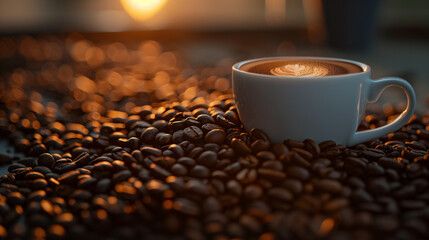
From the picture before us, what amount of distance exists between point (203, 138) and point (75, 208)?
0.38 metres

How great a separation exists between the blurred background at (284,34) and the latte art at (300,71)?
0.98 meters

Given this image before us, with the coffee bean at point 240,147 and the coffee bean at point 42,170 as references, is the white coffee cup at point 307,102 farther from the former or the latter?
the coffee bean at point 42,170

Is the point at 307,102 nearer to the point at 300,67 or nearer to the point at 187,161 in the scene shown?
the point at 300,67

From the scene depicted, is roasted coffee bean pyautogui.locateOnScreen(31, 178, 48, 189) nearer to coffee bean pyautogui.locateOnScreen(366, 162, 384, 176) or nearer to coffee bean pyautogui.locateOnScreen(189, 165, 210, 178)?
coffee bean pyautogui.locateOnScreen(189, 165, 210, 178)

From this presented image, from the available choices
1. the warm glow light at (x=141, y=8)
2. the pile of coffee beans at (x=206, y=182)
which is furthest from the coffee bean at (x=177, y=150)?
the warm glow light at (x=141, y=8)

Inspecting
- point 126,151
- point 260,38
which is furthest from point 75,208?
point 260,38

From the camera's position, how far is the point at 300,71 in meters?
0.98

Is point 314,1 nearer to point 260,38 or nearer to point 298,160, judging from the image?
point 260,38

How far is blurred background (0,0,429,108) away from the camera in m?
2.72

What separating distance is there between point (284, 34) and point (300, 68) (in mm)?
2879

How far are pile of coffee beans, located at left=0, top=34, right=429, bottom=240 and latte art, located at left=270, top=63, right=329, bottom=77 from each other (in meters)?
0.18

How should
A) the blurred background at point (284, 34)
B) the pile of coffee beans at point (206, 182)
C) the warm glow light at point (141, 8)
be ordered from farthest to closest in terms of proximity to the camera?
the warm glow light at point (141, 8), the blurred background at point (284, 34), the pile of coffee beans at point (206, 182)

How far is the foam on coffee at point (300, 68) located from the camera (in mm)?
965

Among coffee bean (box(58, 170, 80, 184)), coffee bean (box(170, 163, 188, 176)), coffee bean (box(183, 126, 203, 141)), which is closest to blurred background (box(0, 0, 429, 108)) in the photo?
coffee bean (box(183, 126, 203, 141))
